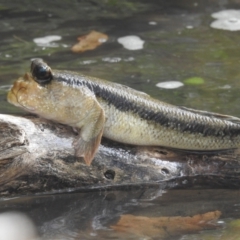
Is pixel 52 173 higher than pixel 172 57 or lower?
higher

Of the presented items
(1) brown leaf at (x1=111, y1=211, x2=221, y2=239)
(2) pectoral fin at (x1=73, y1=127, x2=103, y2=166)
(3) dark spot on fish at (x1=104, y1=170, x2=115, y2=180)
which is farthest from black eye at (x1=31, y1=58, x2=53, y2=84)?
(1) brown leaf at (x1=111, y1=211, x2=221, y2=239)

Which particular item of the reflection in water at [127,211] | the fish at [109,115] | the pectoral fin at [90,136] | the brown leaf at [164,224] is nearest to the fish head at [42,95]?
the fish at [109,115]

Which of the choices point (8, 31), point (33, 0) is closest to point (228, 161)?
point (8, 31)

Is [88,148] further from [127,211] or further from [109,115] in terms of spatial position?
[127,211]

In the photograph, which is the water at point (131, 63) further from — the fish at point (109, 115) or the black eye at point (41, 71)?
the black eye at point (41, 71)

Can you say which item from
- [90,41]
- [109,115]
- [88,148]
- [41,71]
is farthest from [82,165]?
[90,41]

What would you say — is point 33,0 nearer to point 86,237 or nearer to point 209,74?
point 209,74
